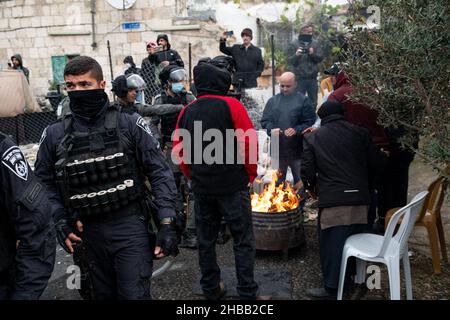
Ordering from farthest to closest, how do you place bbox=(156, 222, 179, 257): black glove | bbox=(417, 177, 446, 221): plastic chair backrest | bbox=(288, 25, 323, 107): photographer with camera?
bbox=(288, 25, 323, 107): photographer with camera < bbox=(417, 177, 446, 221): plastic chair backrest < bbox=(156, 222, 179, 257): black glove

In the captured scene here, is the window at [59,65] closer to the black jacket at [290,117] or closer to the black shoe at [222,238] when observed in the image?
the black jacket at [290,117]

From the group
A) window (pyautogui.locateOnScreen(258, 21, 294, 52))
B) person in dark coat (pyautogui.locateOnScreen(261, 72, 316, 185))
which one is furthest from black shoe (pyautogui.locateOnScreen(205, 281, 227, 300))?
window (pyautogui.locateOnScreen(258, 21, 294, 52))

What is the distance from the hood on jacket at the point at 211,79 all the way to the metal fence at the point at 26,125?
8.75 meters

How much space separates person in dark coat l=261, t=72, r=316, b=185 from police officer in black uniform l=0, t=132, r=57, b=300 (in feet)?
14.9

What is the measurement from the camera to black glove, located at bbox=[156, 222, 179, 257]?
3047mm

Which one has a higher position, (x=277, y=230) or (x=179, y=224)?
(x=179, y=224)

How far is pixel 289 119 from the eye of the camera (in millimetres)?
6551

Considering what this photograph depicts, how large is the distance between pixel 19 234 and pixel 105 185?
859 millimetres

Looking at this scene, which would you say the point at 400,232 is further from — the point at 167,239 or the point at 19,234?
the point at 19,234

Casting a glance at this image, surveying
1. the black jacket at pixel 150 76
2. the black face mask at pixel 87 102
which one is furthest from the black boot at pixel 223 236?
the black jacket at pixel 150 76

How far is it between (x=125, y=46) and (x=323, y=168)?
40.0ft

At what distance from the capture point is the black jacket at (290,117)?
21.3ft

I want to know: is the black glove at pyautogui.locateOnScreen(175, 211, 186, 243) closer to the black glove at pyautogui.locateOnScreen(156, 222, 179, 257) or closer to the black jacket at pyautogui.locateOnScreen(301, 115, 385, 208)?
the black glove at pyautogui.locateOnScreen(156, 222, 179, 257)

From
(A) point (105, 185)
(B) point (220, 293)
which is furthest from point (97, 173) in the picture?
(B) point (220, 293)
